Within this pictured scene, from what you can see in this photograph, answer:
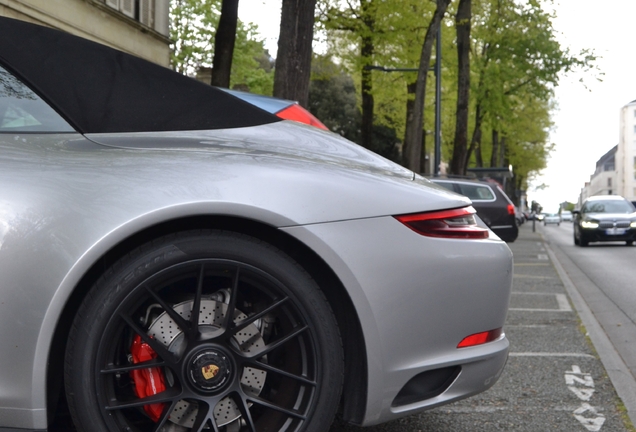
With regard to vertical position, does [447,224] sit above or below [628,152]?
below

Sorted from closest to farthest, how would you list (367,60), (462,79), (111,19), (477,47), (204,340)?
(204,340) < (111,19) < (367,60) < (462,79) < (477,47)

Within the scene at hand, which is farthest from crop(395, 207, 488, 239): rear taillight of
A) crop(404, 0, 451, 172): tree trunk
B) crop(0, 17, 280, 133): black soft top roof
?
crop(404, 0, 451, 172): tree trunk

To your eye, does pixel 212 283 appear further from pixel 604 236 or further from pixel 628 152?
pixel 628 152

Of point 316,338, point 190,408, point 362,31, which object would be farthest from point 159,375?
point 362,31

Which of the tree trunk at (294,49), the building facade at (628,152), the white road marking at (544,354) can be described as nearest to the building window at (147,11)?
the tree trunk at (294,49)

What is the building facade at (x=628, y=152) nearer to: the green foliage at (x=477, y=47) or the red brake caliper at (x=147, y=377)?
the green foliage at (x=477, y=47)

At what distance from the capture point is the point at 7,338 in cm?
248

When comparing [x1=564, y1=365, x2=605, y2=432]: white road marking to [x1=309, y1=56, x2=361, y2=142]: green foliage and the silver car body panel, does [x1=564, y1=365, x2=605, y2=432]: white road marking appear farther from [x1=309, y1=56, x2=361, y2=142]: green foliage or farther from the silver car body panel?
[x1=309, y1=56, x2=361, y2=142]: green foliage

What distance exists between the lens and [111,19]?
1897 centimetres

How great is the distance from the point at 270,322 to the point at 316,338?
195 millimetres

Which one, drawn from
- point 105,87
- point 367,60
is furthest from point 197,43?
point 105,87

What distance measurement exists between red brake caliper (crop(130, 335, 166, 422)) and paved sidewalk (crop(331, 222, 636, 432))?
1065 millimetres

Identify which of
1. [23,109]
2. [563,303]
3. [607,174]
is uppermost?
[607,174]

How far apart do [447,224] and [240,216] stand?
2.28 feet
